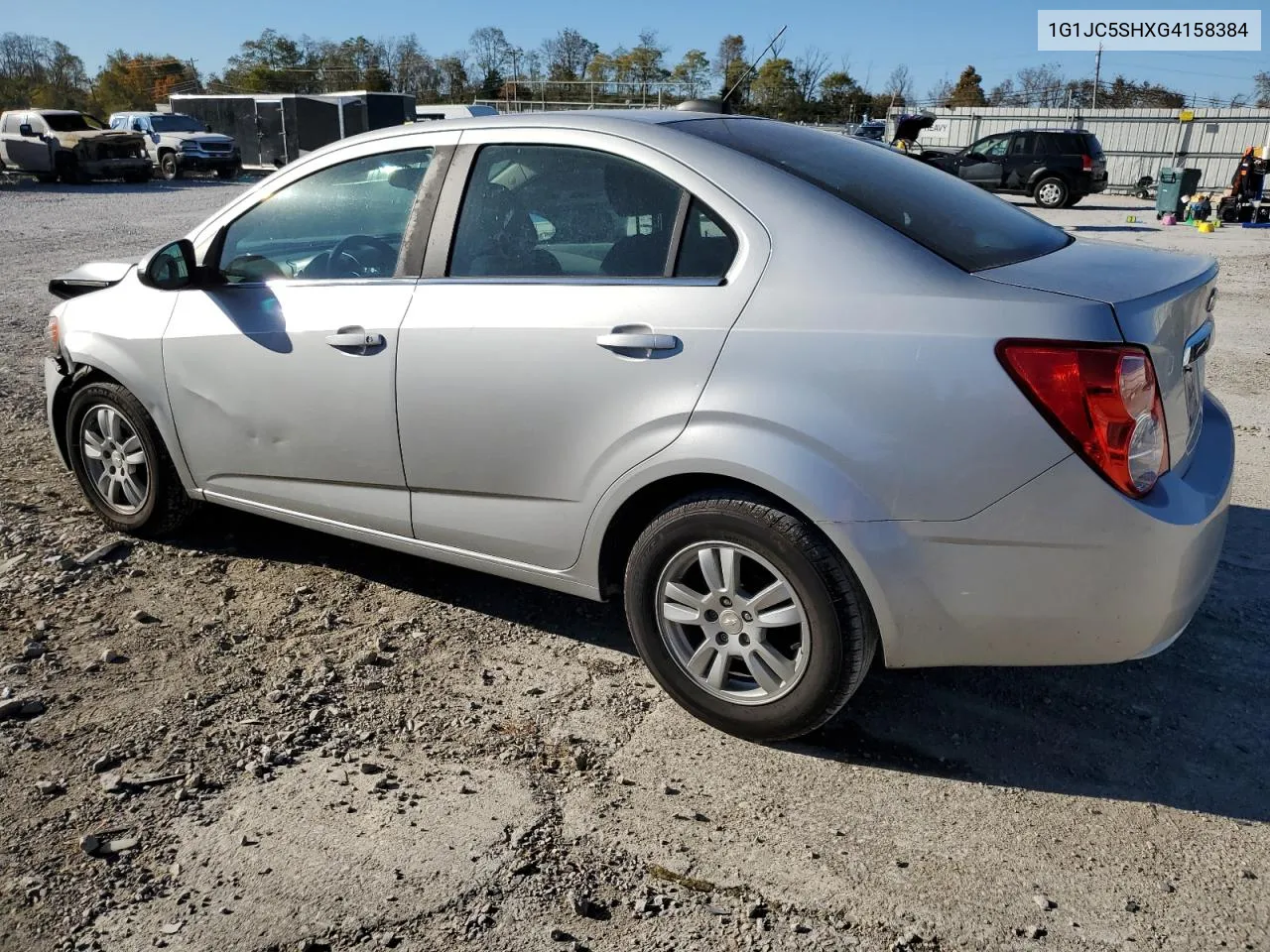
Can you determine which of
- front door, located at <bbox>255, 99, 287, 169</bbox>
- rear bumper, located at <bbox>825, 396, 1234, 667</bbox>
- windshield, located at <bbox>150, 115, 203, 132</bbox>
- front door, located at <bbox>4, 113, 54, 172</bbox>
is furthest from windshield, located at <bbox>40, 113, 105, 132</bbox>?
rear bumper, located at <bbox>825, 396, 1234, 667</bbox>

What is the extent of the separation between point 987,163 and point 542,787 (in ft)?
79.8

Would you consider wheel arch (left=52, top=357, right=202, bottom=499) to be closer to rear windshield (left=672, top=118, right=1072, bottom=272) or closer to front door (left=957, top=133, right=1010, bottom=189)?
rear windshield (left=672, top=118, right=1072, bottom=272)

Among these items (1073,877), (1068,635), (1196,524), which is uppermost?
(1196,524)

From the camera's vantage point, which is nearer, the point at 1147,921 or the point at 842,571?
the point at 1147,921

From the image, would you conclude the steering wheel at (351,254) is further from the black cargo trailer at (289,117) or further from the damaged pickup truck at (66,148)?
the black cargo trailer at (289,117)

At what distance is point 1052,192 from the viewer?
2336cm

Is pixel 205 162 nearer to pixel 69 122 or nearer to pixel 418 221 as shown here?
pixel 69 122

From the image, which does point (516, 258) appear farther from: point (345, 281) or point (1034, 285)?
point (1034, 285)

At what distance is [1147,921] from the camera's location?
2.32 m

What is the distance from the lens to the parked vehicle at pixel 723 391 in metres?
2.50

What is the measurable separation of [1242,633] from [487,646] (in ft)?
8.73

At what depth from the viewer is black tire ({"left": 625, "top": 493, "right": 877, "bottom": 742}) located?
2.72 m

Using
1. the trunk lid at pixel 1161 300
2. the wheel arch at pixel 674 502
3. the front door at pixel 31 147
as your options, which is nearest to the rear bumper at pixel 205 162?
the front door at pixel 31 147

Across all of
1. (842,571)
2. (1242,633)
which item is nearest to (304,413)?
(842,571)
